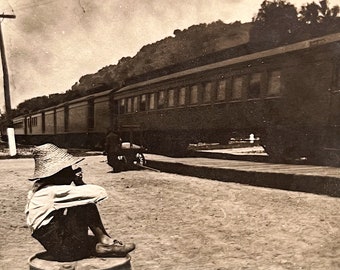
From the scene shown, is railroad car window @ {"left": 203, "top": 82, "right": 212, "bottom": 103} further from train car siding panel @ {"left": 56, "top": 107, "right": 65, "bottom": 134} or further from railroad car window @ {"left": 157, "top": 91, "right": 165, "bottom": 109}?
train car siding panel @ {"left": 56, "top": 107, "right": 65, "bottom": 134}

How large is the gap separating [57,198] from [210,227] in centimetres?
265

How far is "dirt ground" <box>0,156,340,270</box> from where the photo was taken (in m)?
4.02

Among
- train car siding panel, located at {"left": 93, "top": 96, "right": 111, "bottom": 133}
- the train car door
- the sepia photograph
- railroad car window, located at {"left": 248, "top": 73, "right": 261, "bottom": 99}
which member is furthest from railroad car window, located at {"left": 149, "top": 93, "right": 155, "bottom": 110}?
the train car door

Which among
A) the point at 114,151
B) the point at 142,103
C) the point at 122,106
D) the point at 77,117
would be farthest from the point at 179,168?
the point at 77,117

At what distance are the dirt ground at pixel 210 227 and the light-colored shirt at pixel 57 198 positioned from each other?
4.00 ft

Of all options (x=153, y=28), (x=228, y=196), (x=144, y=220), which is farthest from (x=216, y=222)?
(x=153, y=28)

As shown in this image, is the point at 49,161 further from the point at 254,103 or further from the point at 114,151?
the point at 254,103

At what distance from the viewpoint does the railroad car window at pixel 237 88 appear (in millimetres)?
11809

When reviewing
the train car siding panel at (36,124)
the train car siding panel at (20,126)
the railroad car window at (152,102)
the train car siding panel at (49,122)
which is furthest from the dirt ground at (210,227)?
the train car siding panel at (20,126)

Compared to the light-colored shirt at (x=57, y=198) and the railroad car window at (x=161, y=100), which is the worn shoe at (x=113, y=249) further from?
the railroad car window at (x=161, y=100)

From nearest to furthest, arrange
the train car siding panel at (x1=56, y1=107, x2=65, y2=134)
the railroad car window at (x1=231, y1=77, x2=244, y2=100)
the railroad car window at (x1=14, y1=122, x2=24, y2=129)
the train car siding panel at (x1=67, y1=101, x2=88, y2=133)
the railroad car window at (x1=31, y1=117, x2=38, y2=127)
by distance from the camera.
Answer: the railroad car window at (x1=231, y1=77, x2=244, y2=100), the train car siding panel at (x1=67, y1=101, x2=88, y2=133), the train car siding panel at (x1=56, y1=107, x2=65, y2=134), the railroad car window at (x1=31, y1=117, x2=38, y2=127), the railroad car window at (x1=14, y1=122, x2=24, y2=129)

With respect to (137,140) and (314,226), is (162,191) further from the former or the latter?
(137,140)

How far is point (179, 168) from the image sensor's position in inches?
387

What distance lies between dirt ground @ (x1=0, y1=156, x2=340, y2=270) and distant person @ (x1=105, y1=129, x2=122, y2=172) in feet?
7.23
